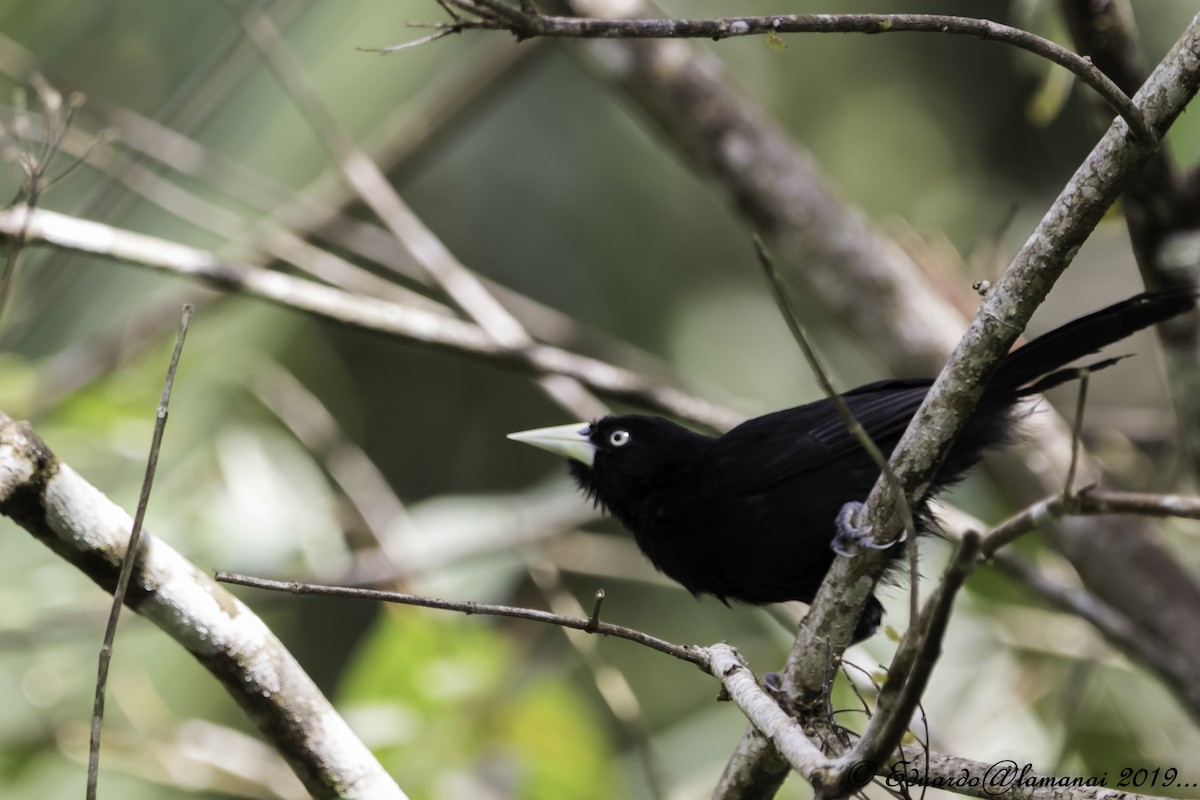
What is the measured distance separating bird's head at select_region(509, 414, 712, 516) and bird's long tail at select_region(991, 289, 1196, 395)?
3.26 feet

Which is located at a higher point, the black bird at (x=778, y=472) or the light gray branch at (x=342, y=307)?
the light gray branch at (x=342, y=307)

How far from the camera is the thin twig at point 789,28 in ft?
5.96

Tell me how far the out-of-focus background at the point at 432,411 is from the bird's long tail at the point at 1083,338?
0.63 meters

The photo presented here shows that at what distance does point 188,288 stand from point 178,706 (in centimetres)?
209

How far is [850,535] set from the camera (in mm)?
2744

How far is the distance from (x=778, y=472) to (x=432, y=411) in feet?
18.3

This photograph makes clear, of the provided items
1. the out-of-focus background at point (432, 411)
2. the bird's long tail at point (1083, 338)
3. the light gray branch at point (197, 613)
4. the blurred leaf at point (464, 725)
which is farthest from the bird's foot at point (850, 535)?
the blurred leaf at point (464, 725)

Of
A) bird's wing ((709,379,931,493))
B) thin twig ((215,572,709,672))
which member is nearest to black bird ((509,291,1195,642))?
bird's wing ((709,379,931,493))

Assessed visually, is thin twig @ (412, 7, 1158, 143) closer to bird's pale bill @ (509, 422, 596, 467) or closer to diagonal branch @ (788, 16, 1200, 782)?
diagonal branch @ (788, 16, 1200, 782)

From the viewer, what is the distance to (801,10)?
8125 mm

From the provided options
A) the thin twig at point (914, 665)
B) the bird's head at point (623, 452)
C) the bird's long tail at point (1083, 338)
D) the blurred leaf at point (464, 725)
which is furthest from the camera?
the blurred leaf at point (464, 725)

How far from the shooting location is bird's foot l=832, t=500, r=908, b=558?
2336 mm

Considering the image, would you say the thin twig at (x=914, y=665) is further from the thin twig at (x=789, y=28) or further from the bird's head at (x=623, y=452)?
the bird's head at (x=623, y=452)
